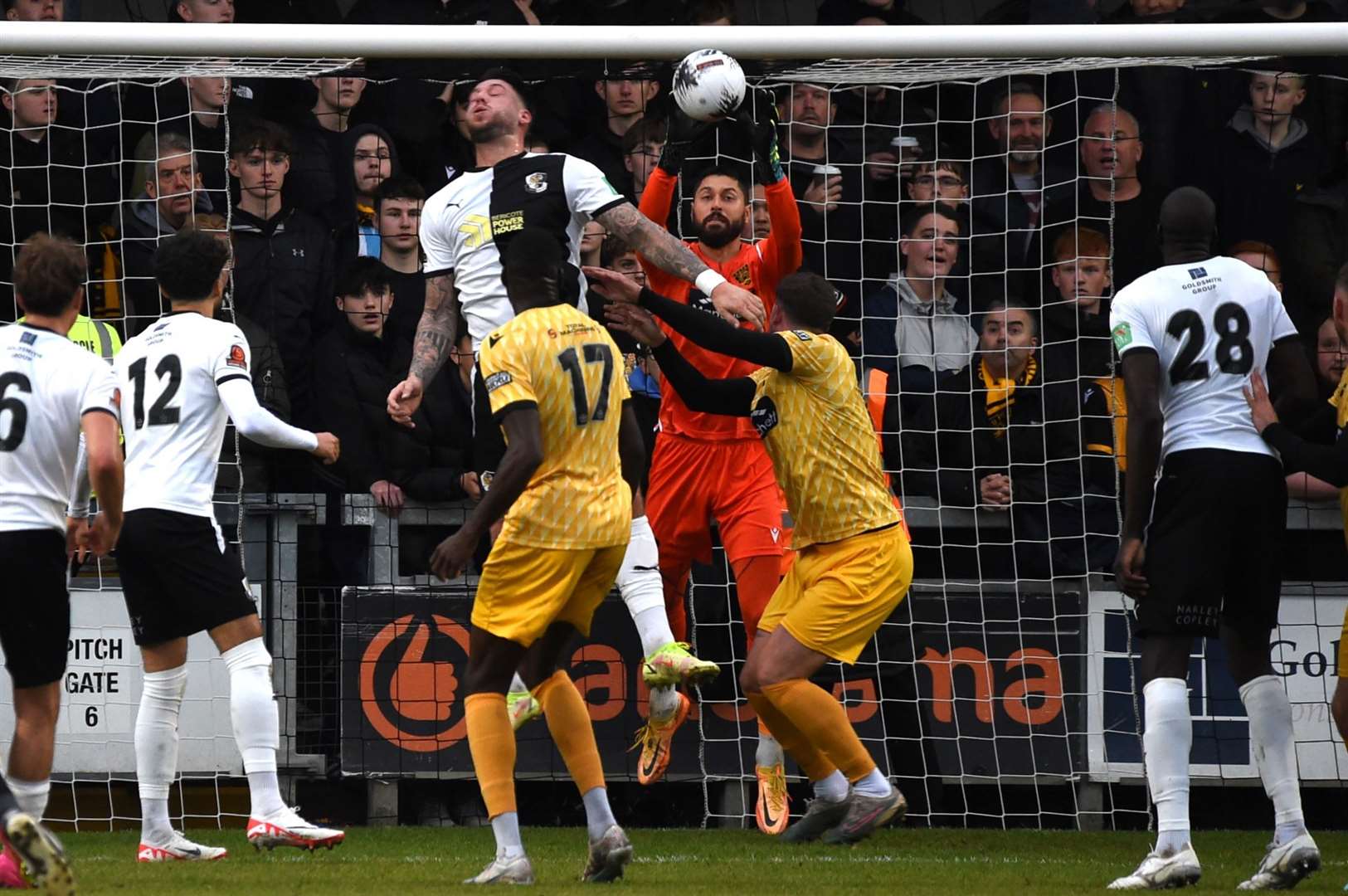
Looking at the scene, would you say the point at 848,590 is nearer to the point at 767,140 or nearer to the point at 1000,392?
the point at 767,140

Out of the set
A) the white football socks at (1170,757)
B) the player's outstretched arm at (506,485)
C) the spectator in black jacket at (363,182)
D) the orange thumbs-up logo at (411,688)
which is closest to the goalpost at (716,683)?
the orange thumbs-up logo at (411,688)

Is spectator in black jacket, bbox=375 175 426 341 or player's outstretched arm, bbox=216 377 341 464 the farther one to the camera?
spectator in black jacket, bbox=375 175 426 341

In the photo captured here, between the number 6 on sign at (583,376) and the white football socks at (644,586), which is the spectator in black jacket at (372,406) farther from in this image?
the number 6 on sign at (583,376)

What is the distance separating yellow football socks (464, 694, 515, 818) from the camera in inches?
234

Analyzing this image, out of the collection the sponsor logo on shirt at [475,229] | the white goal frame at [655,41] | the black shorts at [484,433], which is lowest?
the black shorts at [484,433]

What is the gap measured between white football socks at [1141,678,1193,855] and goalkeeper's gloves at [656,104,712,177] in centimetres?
296

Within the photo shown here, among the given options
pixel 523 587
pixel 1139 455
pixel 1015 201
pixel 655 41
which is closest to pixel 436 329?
pixel 655 41

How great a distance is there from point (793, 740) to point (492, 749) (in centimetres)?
176

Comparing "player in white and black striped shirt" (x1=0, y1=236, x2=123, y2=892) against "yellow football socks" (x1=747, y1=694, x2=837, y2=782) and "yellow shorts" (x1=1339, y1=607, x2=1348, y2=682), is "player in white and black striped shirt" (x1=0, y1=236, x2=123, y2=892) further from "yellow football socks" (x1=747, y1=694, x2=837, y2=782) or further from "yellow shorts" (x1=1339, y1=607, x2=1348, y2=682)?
"yellow shorts" (x1=1339, y1=607, x2=1348, y2=682)

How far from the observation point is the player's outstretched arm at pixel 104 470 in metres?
5.84

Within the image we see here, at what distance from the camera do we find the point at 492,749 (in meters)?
5.95

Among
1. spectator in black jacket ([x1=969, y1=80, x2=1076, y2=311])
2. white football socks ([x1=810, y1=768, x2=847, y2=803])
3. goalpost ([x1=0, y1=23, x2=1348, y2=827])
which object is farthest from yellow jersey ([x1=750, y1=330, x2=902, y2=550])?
spectator in black jacket ([x1=969, y1=80, x2=1076, y2=311])

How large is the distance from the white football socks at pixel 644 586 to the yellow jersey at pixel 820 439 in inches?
37.4

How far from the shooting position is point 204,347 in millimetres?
6773
